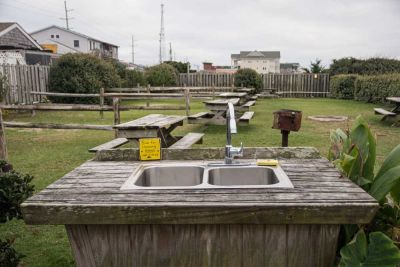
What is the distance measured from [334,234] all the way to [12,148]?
6.64m

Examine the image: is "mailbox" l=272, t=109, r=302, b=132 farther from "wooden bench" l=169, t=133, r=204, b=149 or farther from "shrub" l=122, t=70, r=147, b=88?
"shrub" l=122, t=70, r=147, b=88

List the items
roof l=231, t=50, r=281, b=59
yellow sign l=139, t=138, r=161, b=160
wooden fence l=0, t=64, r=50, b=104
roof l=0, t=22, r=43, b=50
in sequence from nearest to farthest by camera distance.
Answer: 1. yellow sign l=139, t=138, r=161, b=160
2. wooden fence l=0, t=64, r=50, b=104
3. roof l=0, t=22, r=43, b=50
4. roof l=231, t=50, r=281, b=59

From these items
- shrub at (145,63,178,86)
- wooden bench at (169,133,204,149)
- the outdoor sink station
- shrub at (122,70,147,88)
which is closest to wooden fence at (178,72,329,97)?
shrub at (145,63,178,86)

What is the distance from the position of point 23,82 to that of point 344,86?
1593cm

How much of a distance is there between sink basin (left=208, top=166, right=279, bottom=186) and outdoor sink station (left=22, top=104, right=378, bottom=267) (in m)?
0.17

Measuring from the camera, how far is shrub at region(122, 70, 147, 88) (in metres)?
19.6

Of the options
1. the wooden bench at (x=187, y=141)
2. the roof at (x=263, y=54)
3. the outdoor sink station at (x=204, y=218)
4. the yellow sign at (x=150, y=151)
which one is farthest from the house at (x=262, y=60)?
the outdoor sink station at (x=204, y=218)

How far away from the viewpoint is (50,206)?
1673 mm

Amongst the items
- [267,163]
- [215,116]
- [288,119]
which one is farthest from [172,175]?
[215,116]

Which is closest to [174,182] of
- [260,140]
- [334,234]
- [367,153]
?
[334,234]

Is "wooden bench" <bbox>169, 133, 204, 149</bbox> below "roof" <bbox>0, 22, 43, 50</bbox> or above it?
below

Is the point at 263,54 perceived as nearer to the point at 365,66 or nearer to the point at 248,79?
the point at 365,66

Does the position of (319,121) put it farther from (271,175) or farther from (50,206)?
(50,206)

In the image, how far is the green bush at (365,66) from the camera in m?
22.9
